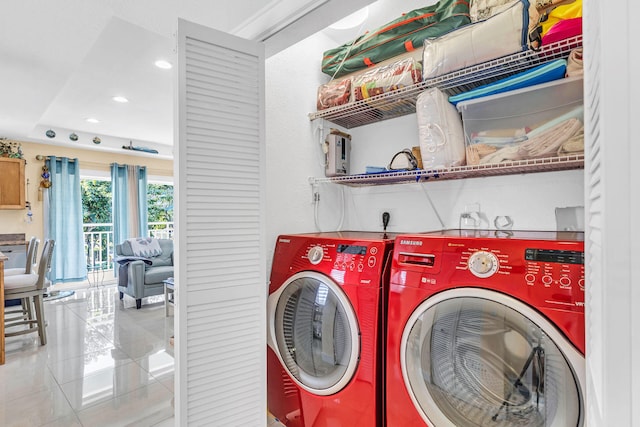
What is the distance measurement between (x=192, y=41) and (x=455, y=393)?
1747 mm

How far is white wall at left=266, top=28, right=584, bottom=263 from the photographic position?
1.68 metres

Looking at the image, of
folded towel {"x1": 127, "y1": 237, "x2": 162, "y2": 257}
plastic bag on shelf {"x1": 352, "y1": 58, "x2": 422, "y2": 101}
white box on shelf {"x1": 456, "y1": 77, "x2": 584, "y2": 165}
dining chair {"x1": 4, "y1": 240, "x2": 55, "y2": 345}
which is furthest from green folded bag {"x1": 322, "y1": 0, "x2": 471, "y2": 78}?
folded towel {"x1": 127, "y1": 237, "x2": 162, "y2": 257}

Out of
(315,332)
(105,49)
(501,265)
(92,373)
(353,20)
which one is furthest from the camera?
(105,49)

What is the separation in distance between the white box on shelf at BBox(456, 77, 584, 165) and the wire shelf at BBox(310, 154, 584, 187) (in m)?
0.03

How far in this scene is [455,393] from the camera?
1.19 metres

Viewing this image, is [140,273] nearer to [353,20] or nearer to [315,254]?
[315,254]

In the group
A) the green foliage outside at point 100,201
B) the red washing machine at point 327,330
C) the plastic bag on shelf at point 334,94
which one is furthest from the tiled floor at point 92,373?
the green foliage outside at point 100,201

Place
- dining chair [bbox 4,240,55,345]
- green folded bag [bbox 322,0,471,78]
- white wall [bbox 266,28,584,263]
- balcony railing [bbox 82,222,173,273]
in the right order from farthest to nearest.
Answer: balcony railing [bbox 82,222,173,273], dining chair [bbox 4,240,55,345], white wall [bbox 266,28,584,263], green folded bag [bbox 322,0,471,78]

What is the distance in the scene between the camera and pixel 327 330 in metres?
1.59

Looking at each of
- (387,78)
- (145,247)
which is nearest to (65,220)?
(145,247)

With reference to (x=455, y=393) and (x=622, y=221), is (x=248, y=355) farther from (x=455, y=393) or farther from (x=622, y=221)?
(x=622, y=221)

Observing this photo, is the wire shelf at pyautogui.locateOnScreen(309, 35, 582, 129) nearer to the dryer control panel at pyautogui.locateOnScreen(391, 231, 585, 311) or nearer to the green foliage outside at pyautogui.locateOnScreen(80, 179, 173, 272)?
the dryer control panel at pyautogui.locateOnScreen(391, 231, 585, 311)

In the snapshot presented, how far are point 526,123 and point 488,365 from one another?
0.93m

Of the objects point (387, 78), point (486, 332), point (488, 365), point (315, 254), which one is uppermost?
point (387, 78)
